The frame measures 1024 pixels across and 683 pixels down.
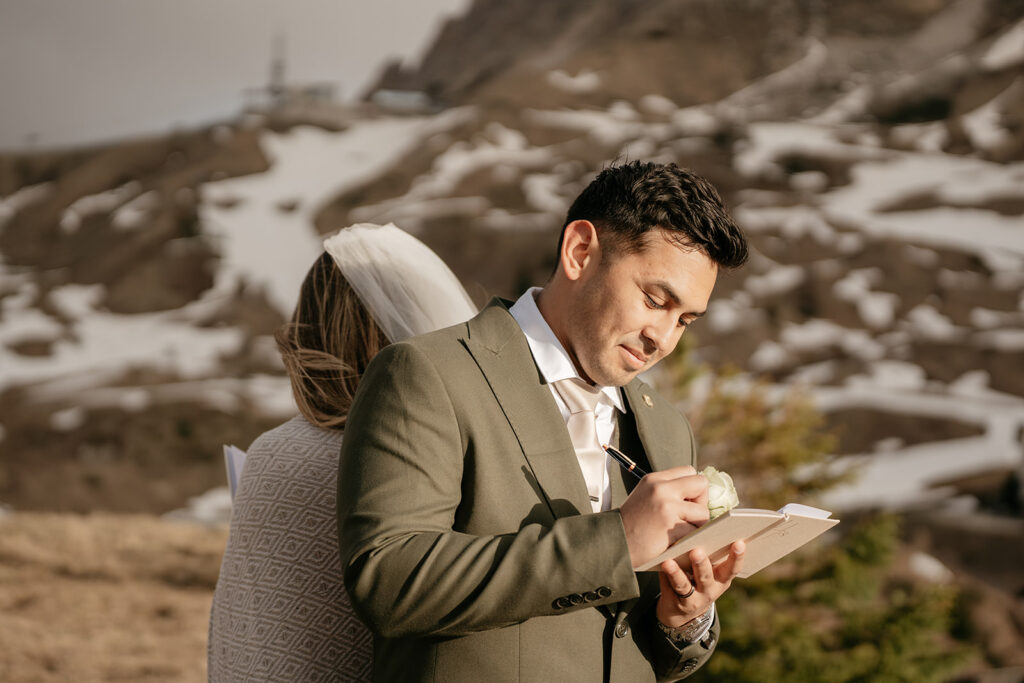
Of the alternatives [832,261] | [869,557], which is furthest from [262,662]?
[832,261]

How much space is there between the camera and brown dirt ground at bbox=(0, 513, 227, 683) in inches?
230

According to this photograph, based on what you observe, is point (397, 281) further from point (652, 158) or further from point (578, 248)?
point (652, 158)

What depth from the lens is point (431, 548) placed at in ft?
4.00

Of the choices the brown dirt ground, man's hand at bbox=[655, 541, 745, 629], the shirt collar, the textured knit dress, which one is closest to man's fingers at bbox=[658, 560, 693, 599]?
man's hand at bbox=[655, 541, 745, 629]

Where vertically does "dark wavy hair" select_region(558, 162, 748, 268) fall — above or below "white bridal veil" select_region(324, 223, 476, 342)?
above

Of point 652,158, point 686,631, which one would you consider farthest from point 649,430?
point 652,158

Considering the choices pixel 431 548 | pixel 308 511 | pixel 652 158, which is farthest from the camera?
pixel 652 158

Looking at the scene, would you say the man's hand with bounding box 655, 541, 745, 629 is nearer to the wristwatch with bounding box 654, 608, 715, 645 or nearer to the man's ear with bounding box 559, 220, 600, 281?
the wristwatch with bounding box 654, 608, 715, 645

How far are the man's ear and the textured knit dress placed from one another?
A: 24.5 inches

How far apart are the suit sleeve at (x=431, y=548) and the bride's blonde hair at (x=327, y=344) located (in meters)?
0.54

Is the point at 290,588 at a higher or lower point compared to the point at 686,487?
lower

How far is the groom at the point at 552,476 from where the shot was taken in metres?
1.24

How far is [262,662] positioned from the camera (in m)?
1.64

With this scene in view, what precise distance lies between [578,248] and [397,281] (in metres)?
0.56
